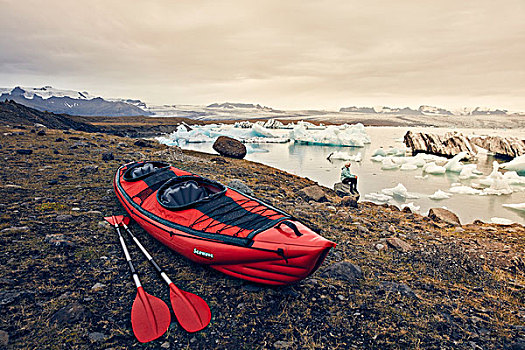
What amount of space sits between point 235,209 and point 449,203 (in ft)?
39.0

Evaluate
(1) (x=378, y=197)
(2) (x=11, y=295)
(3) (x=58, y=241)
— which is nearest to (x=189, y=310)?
(2) (x=11, y=295)

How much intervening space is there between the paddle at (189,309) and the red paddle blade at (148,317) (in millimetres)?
136

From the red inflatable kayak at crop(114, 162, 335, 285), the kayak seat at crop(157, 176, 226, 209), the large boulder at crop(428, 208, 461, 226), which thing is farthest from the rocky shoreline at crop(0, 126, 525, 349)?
the large boulder at crop(428, 208, 461, 226)

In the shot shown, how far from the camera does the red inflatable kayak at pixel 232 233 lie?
3438mm

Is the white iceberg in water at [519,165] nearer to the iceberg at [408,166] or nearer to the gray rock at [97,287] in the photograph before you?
the iceberg at [408,166]

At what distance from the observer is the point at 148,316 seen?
10.7 ft

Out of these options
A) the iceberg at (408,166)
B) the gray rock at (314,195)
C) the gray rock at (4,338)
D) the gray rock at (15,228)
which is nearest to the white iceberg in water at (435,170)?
the iceberg at (408,166)

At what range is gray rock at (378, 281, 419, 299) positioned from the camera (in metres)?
4.00

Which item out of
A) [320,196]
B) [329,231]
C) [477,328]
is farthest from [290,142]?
[477,328]

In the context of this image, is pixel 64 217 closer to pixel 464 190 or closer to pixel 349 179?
pixel 349 179

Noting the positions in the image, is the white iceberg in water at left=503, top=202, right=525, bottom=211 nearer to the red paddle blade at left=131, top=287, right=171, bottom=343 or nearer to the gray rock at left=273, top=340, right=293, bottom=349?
the gray rock at left=273, top=340, right=293, bottom=349

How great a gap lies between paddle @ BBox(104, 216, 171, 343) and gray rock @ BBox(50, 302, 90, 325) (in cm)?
56

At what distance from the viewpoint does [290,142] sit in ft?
137

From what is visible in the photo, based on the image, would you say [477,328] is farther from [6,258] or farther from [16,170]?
[16,170]
